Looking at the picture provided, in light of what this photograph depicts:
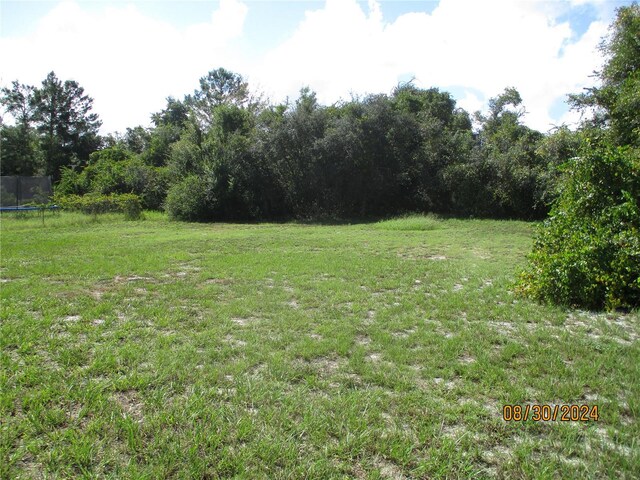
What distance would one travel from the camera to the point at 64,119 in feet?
125

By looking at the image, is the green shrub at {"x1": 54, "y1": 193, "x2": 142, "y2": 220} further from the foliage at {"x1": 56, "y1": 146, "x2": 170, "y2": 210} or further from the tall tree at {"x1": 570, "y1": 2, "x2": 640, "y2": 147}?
the tall tree at {"x1": 570, "y1": 2, "x2": 640, "y2": 147}

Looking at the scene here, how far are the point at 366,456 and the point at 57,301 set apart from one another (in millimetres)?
4056

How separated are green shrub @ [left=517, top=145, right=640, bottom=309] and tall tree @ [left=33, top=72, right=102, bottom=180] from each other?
39628mm

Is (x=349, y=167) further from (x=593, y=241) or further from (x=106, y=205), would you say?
(x=593, y=241)

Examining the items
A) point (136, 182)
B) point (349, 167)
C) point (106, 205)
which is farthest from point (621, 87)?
point (136, 182)

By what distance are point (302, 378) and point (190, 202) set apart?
15.5 m

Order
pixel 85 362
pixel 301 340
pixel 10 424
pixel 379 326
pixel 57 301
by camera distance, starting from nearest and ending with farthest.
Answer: pixel 10 424, pixel 85 362, pixel 301 340, pixel 379 326, pixel 57 301

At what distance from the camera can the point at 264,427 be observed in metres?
2.28


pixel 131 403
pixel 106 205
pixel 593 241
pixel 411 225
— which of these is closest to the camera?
pixel 131 403

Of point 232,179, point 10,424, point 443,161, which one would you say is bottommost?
point 10,424

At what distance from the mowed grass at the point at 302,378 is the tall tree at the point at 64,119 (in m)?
37.7

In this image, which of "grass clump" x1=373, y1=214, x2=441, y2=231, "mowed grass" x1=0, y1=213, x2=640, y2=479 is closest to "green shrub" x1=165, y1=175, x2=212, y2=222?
"grass clump" x1=373, y1=214, x2=441, y2=231

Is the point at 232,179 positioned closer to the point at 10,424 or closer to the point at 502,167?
the point at 502,167

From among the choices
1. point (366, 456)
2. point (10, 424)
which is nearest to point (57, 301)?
point (10, 424)
